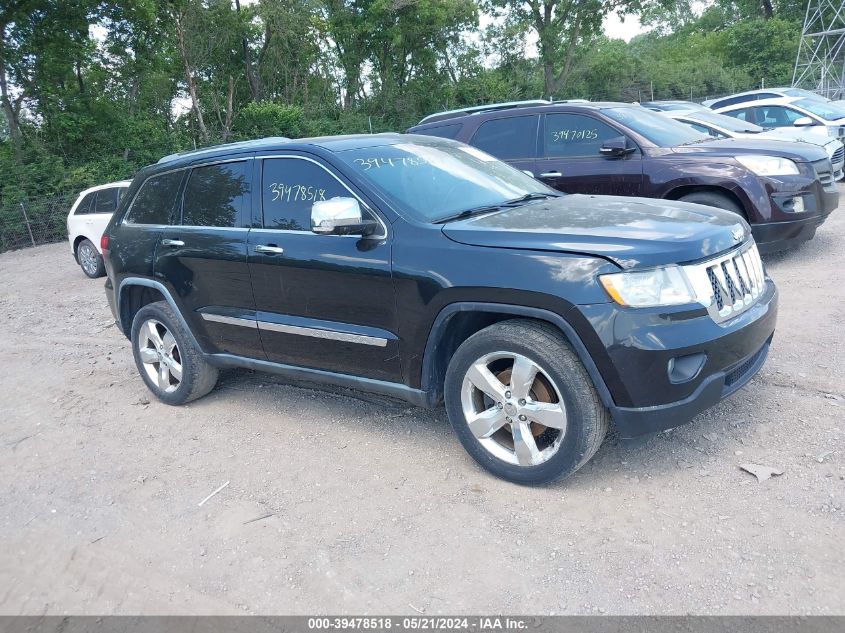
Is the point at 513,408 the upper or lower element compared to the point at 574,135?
lower

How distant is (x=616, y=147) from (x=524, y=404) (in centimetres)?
459

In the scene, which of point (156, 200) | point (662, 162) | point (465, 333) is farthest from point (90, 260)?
point (465, 333)

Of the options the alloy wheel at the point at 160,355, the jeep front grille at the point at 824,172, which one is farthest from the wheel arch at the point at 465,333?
the jeep front grille at the point at 824,172

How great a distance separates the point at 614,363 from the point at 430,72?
30450 mm

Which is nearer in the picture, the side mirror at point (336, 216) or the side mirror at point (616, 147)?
the side mirror at point (336, 216)

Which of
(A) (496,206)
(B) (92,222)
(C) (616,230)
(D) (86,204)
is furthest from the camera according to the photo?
(D) (86,204)

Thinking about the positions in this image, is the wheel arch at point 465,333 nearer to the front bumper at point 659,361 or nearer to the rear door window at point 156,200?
the front bumper at point 659,361

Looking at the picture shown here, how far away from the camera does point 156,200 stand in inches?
213

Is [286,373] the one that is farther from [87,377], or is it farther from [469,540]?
[87,377]

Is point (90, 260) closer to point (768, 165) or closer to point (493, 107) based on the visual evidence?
point (493, 107)

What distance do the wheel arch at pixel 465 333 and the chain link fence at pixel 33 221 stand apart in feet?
56.0

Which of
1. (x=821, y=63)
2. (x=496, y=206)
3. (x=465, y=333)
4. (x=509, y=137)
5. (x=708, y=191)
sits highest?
(x=821, y=63)

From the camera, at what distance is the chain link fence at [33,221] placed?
693 inches

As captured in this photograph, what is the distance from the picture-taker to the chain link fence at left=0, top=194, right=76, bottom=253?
17609 mm
